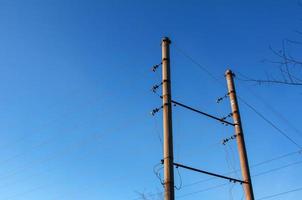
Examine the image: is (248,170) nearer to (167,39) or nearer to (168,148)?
(168,148)

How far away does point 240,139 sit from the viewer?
1325 centimetres

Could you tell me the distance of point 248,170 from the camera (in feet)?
41.1

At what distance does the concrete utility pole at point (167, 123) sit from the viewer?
32.3 feet

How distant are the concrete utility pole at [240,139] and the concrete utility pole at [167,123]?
10.2 ft

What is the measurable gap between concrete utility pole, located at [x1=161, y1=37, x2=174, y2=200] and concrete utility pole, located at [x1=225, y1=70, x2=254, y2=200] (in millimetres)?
3106

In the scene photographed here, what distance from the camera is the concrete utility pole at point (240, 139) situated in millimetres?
12164

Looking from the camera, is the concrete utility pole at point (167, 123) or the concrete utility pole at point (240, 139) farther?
the concrete utility pole at point (240, 139)

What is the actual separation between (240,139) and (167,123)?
3.45m

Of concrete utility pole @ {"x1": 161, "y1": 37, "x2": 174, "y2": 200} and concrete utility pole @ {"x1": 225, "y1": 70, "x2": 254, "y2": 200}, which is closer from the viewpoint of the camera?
concrete utility pole @ {"x1": 161, "y1": 37, "x2": 174, "y2": 200}

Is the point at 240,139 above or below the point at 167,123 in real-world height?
above

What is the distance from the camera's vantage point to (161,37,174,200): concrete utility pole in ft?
32.3

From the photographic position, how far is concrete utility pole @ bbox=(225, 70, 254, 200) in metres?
12.2

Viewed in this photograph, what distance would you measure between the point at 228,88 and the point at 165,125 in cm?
469

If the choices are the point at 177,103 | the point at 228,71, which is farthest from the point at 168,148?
the point at 228,71
